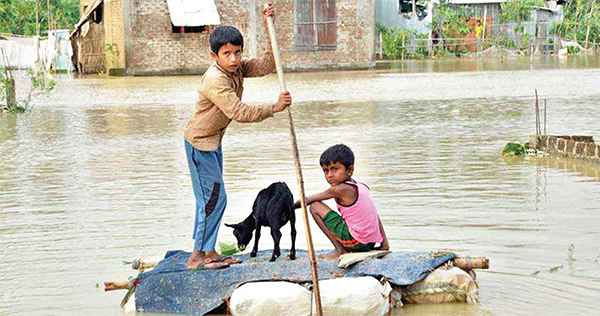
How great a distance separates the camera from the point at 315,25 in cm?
3256

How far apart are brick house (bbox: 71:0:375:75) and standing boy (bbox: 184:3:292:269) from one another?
24.9 m

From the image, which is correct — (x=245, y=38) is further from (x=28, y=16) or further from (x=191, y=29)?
(x=28, y=16)

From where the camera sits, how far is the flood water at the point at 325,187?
17.9 feet

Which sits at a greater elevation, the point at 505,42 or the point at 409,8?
the point at 409,8

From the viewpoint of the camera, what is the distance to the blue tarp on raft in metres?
4.87

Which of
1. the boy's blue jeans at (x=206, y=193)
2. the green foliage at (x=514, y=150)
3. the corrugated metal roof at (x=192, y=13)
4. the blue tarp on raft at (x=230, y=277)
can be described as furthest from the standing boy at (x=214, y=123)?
the corrugated metal roof at (x=192, y=13)

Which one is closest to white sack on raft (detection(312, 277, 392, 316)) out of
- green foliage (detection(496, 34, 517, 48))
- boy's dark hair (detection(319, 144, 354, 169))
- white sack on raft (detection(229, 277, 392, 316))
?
white sack on raft (detection(229, 277, 392, 316))

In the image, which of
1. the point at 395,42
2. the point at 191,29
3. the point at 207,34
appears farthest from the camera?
the point at 395,42

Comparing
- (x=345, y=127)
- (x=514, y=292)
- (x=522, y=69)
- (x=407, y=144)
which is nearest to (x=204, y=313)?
(x=514, y=292)

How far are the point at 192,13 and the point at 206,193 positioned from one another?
82.9 feet

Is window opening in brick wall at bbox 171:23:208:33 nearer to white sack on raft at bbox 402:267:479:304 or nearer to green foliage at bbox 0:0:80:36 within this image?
green foliage at bbox 0:0:80:36

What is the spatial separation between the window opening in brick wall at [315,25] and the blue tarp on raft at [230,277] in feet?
90.6

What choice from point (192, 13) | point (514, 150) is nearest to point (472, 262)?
point (514, 150)

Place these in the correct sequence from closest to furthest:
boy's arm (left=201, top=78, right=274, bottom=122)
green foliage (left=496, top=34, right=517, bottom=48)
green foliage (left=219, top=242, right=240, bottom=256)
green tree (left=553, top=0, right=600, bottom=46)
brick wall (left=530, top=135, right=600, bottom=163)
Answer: boy's arm (left=201, top=78, right=274, bottom=122) < green foliage (left=219, top=242, right=240, bottom=256) < brick wall (left=530, top=135, right=600, bottom=163) < green foliage (left=496, top=34, right=517, bottom=48) < green tree (left=553, top=0, right=600, bottom=46)
